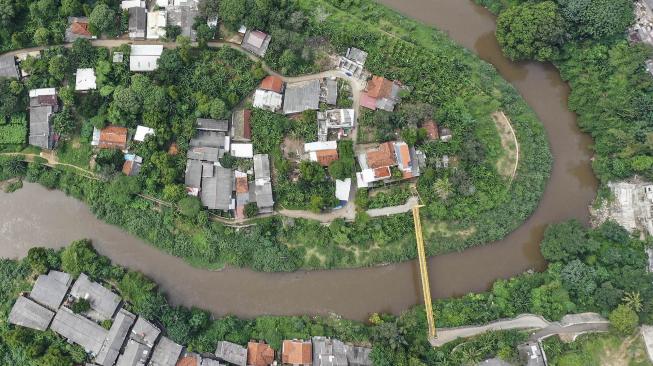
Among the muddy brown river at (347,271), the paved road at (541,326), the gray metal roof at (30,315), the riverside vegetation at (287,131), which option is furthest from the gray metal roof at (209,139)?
the paved road at (541,326)

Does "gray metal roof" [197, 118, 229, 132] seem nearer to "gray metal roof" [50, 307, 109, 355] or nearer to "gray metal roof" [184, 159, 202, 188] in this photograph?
"gray metal roof" [184, 159, 202, 188]

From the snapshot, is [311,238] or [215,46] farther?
[215,46]

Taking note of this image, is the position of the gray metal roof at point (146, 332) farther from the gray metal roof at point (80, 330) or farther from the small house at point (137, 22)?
the small house at point (137, 22)

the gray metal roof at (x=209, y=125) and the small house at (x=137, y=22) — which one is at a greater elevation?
the small house at (x=137, y=22)

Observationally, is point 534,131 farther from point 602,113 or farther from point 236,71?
point 236,71

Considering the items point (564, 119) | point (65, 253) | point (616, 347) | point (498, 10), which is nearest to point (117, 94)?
point (65, 253)

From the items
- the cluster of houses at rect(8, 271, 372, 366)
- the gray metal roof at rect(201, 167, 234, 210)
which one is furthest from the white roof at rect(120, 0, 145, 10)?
the cluster of houses at rect(8, 271, 372, 366)
